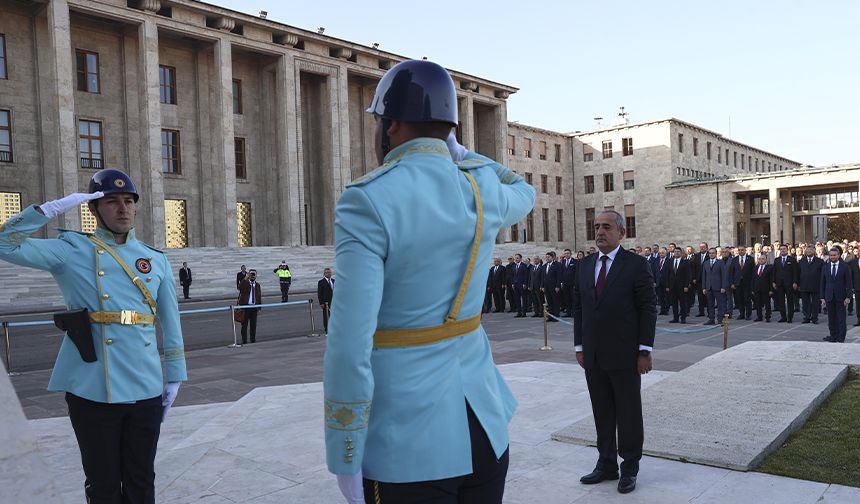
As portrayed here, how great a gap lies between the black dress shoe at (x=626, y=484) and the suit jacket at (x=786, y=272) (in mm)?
14466

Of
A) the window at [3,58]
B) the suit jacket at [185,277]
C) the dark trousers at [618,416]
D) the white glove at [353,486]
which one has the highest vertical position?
the window at [3,58]

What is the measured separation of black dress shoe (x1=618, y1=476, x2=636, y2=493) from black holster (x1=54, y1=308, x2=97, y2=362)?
3.45 meters

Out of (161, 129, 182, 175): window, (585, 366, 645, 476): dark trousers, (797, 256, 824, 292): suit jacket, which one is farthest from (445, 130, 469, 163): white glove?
(161, 129, 182, 175): window

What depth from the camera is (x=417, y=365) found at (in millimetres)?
1872

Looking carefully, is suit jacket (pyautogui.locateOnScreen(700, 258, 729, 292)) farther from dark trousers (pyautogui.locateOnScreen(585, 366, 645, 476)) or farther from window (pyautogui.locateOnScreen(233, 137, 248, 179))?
window (pyautogui.locateOnScreen(233, 137, 248, 179))

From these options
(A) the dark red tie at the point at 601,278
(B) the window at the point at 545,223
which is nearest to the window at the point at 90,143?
(A) the dark red tie at the point at 601,278

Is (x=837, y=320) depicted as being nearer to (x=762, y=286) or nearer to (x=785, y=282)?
(x=785, y=282)

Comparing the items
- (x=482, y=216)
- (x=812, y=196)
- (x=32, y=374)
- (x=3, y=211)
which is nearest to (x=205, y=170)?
(x=3, y=211)

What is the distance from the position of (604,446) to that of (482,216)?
3.22 meters

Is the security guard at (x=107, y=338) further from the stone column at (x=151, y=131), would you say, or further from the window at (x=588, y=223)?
the window at (x=588, y=223)

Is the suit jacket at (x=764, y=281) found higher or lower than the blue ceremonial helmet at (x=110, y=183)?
lower

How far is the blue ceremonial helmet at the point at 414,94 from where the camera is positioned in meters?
1.94

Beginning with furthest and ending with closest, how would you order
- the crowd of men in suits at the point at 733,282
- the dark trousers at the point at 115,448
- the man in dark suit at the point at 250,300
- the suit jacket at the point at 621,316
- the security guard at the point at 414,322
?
the man in dark suit at the point at 250,300 < the crowd of men in suits at the point at 733,282 < the suit jacket at the point at 621,316 < the dark trousers at the point at 115,448 < the security guard at the point at 414,322

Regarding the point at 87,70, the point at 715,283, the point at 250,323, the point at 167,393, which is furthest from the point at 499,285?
the point at 87,70
